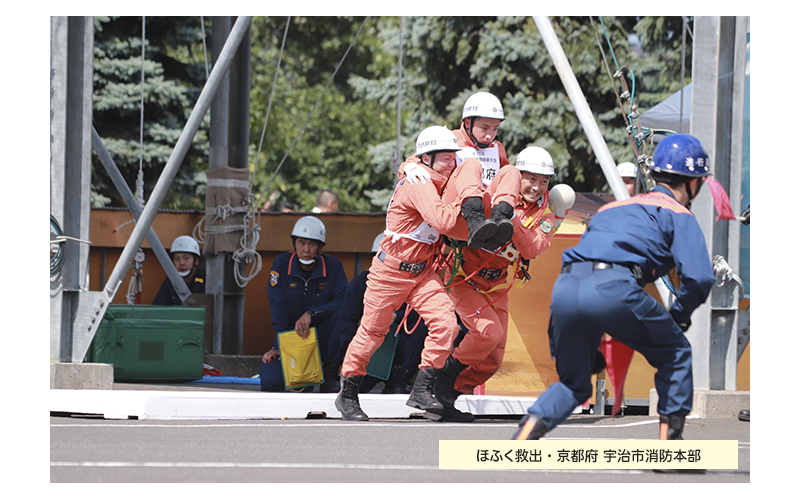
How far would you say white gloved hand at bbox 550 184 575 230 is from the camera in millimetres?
6039

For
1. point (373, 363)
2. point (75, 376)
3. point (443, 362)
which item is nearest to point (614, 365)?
point (443, 362)

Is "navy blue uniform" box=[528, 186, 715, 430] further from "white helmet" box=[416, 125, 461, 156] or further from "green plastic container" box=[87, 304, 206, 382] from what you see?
"green plastic container" box=[87, 304, 206, 382]

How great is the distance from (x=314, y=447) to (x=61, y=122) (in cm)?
344

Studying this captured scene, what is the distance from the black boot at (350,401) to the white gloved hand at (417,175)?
1.40 m

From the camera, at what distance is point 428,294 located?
5637 millimetres

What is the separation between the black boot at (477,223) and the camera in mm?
5055

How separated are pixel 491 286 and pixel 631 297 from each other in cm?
207

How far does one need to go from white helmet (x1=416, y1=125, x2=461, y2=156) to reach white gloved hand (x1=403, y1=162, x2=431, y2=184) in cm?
16

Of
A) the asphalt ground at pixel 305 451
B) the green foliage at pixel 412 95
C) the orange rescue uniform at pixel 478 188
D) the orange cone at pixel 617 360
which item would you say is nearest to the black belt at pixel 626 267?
the orange cone at pixel 617 360

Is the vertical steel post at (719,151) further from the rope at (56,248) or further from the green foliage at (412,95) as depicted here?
the green foliage at (412,95)

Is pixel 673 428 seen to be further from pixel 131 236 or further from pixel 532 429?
pixel 131 236

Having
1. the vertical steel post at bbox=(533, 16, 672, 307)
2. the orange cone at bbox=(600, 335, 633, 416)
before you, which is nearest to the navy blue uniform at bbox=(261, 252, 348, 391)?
the vertical steel post at bbox=(533, 16, 672, 307)

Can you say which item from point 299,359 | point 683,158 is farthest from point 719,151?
point 299,359

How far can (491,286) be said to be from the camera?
5.88 metres
